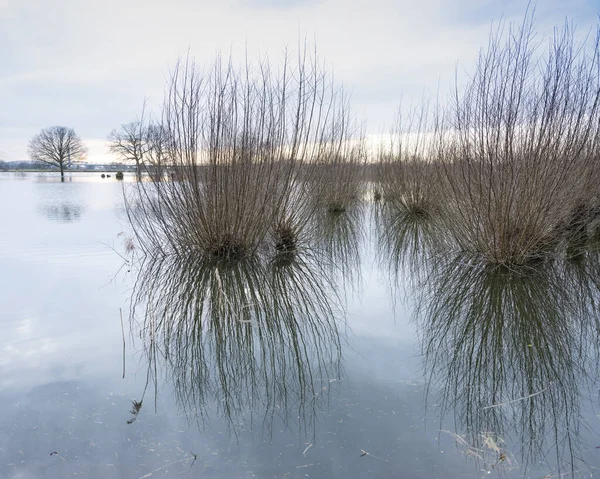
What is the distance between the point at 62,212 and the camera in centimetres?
1320

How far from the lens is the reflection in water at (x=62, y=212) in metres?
11.7

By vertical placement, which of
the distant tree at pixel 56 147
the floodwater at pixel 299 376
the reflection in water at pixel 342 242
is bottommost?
the floodwater at pixel 299 376

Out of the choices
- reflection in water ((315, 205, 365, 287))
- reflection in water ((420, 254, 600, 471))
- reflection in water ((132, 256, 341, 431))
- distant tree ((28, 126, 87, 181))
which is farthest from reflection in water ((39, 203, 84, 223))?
distant tree ((28, 126, 87, 181))

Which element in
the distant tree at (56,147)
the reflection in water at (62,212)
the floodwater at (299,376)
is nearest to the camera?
the floodwater at (299,376)

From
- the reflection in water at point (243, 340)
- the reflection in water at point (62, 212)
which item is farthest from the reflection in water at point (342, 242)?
the reflection in water at point (62, 212)

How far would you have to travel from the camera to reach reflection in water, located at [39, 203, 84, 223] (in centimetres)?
1173

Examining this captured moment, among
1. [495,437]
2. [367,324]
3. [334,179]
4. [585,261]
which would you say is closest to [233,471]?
[495,437]

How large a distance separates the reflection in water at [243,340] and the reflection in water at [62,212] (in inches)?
285

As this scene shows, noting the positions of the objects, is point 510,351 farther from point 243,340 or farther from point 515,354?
point 243,340

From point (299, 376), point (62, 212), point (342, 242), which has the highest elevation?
point (62, 212)

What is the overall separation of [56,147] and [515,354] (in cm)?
5581

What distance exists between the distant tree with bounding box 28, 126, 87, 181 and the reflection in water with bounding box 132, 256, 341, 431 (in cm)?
5049

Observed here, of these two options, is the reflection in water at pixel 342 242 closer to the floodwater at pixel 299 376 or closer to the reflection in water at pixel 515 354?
the floodwater at pixel 299 376

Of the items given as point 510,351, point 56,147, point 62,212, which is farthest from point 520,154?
point 56,147
